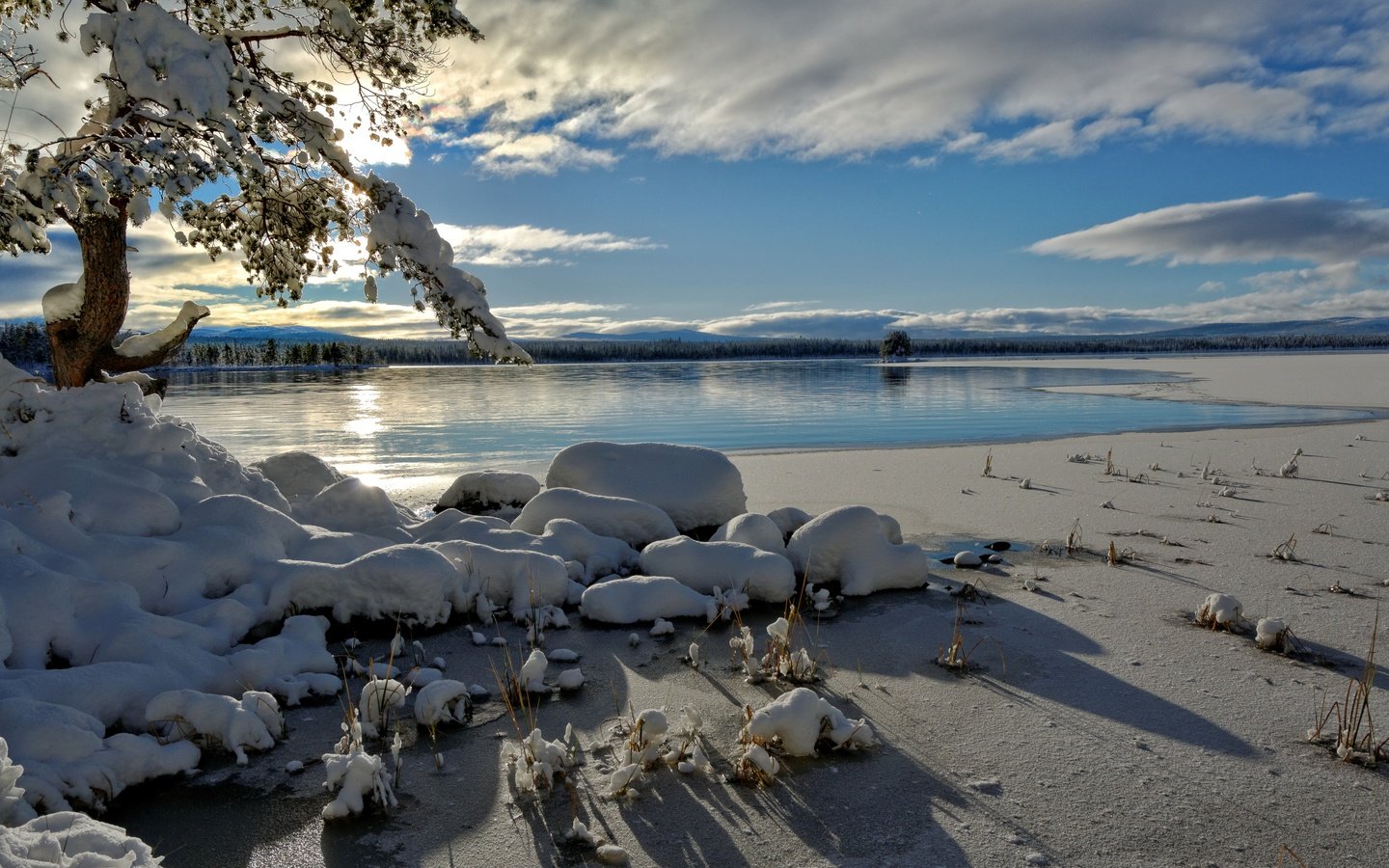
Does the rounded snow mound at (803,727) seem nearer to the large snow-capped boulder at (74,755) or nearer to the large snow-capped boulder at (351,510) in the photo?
the large snow-capped boulder at (74,755)

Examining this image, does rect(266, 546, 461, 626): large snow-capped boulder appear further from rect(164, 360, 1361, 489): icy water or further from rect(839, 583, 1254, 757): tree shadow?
rect(164, 360, 1361, 489): icy water

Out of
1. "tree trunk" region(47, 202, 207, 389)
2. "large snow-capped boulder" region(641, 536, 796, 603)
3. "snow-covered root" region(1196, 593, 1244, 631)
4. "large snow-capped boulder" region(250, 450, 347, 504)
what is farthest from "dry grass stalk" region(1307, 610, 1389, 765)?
"tree trunk" region(47, 202, 207, 389)

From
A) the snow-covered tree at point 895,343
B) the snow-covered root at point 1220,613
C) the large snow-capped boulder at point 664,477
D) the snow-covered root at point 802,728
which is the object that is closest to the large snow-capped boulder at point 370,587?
the snow-covered root at point 802,728

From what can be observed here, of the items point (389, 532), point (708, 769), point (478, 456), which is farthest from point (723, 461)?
point (478, 456)

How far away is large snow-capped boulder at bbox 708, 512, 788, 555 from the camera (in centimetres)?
629

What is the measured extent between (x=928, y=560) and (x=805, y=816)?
4.23 metres

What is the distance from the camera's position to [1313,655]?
4.36 m

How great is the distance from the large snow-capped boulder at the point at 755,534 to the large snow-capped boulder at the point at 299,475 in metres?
4.36

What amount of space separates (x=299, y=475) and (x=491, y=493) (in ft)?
6.66

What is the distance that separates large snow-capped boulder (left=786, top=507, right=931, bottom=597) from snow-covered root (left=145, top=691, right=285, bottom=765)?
3689mm

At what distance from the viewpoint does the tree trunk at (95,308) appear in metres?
6.81

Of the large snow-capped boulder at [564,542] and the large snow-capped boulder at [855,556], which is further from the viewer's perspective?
the large snow-capped boulder at [564,542]

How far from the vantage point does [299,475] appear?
8117 millimetres

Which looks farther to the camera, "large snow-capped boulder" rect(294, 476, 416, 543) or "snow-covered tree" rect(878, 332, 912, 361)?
"snow-covered tree" rect(878, 332, 912, 361)
